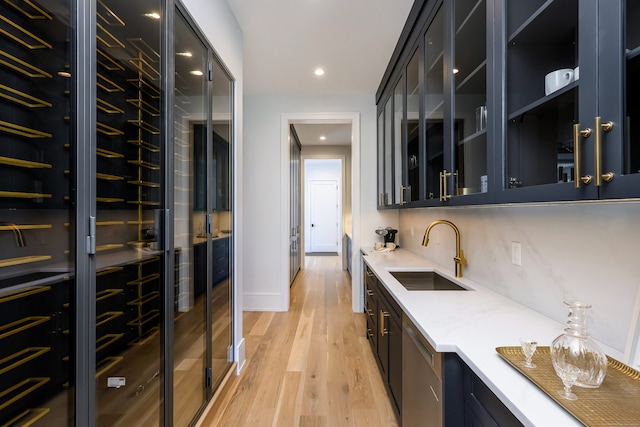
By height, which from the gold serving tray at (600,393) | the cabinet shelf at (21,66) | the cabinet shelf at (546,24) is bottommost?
the gold serving tray at (600,393)

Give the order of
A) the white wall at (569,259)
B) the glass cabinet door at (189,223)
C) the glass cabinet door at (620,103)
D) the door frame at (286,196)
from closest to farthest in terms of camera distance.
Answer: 1. the glass cabinet door at (620,103)
2. the white wall at (569,259)
3. the glass cabinet door at (189,223)
4. the door frame at (286,196)

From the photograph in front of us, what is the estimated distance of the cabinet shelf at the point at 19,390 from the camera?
0.76 m

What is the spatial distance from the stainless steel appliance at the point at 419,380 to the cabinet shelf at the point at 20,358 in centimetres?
126

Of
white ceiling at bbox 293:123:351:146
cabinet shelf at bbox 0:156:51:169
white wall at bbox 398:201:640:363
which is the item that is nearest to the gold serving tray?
white wall at bbox 398:201:640:363

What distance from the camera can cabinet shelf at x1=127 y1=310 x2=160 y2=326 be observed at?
131cm

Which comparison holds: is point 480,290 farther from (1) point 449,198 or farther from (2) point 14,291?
(2) point 14,291

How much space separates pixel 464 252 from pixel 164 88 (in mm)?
2126

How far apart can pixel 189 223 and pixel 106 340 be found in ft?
2.70

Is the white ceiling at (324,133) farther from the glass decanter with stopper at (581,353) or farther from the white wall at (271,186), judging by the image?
the glass decanter with stopper at (581,353)

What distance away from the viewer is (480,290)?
1.80 metres

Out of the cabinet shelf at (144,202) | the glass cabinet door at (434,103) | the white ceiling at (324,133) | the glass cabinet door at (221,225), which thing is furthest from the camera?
the white ceiling at (324,133)

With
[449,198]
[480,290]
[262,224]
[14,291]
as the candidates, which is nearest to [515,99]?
[449,198]

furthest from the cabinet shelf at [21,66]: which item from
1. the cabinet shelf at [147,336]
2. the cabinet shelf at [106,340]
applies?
the cabinet shelf at [147,336]

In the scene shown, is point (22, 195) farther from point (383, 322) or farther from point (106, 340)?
point (383, 322)
